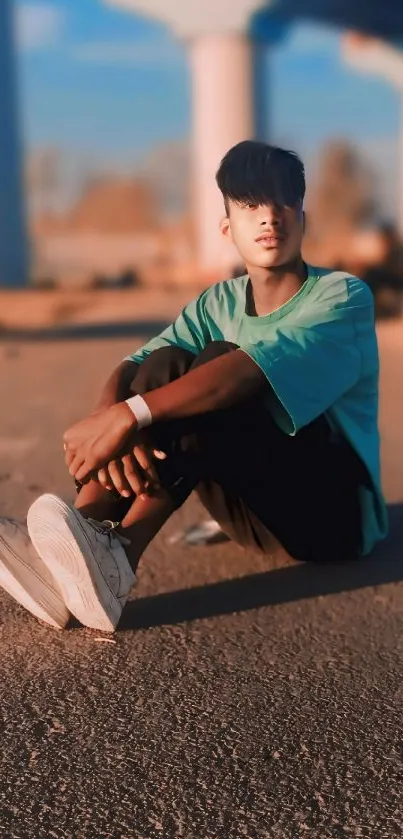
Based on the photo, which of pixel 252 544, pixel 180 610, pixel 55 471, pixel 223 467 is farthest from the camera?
pixel 55 471

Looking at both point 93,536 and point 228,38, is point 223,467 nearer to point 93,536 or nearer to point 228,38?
point 93,536

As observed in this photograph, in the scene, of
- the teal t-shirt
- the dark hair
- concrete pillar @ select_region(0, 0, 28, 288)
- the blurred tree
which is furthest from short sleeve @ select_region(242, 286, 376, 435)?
the blurred tree

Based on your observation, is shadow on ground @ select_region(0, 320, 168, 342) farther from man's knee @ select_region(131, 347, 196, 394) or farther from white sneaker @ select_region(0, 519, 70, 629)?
white sneaker @ select_region(0, 519, 70, 629)

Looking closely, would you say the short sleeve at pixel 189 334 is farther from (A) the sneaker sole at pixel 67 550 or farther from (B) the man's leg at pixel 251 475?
(A) the sneaker sole at pixel 67 550

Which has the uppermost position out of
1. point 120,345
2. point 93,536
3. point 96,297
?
point 93,536

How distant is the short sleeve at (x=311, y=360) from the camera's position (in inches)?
80.0

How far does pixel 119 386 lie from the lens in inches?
88.5

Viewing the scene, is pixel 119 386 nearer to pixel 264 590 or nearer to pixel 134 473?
pixel 134 473

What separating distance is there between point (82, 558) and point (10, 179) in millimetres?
14957

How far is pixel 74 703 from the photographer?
6.06 ft

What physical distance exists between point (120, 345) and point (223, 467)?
6.21 m

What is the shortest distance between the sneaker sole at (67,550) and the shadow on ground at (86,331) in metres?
7.19

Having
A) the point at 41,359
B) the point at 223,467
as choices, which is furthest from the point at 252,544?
the point at 41,359

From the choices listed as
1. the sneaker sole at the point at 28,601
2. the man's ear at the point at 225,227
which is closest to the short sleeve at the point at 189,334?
the man's ear at the point at 225,227
